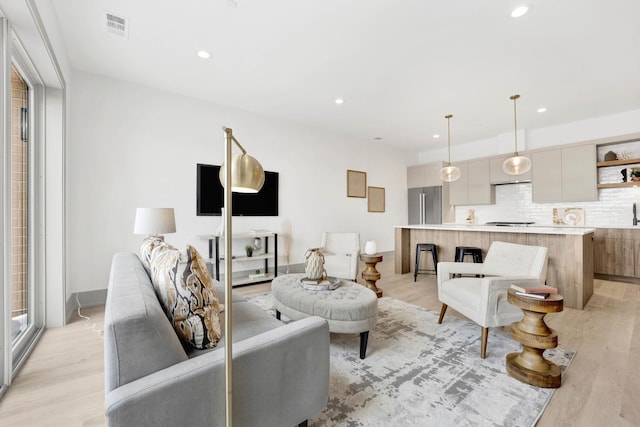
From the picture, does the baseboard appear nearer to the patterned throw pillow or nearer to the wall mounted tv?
the wall mounted tv

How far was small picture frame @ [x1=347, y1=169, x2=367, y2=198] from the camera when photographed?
5.83 m

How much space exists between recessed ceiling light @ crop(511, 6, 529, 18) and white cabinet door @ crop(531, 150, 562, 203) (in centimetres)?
386

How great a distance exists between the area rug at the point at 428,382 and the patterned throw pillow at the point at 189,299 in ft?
2.40

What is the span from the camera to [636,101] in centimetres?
409

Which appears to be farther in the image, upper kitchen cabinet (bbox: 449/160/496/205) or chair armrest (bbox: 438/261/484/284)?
upper kitchen cabinet (bbox: 449/160/496/205)

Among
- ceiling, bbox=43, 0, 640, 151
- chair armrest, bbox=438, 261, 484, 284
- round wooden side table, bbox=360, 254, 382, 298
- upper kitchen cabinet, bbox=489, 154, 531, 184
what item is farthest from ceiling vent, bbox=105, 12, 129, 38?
upper kitchen cabinet, bbox=489, 154, 531, 184

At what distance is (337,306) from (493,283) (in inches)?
45.7

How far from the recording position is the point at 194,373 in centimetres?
95

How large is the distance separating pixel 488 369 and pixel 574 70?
3443mm

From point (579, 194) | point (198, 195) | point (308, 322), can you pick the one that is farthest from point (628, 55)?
point (198, 195)

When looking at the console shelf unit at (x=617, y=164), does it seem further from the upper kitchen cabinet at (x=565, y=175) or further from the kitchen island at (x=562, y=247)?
the kitchen island at (x=562, y=247)

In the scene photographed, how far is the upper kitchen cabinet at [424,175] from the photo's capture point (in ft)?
21.6

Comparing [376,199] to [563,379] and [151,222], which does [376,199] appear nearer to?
[151,222]

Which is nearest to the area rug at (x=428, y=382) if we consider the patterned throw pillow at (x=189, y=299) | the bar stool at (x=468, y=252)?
the patterned throw pillow at (x=189, y=299)
